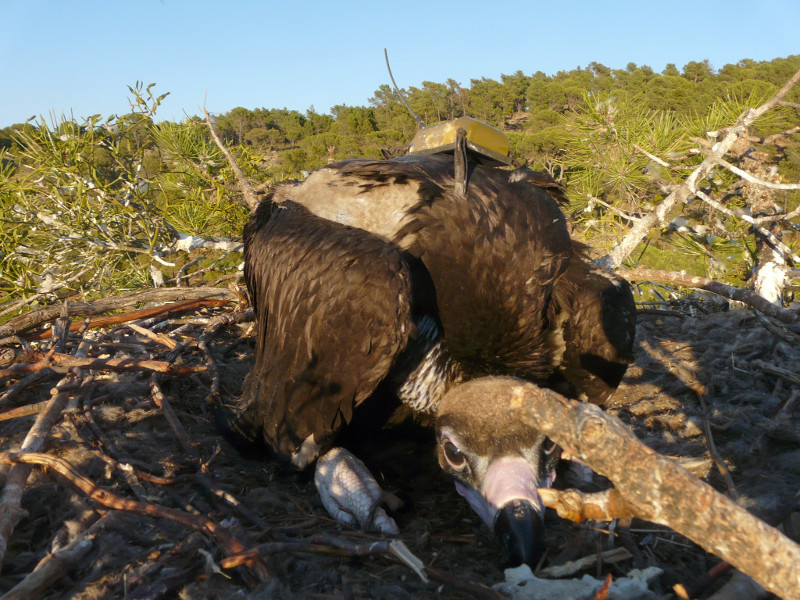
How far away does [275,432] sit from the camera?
2.45 metres

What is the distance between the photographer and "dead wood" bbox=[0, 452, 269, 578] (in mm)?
1611

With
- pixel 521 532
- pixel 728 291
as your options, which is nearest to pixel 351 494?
pixel 521 532

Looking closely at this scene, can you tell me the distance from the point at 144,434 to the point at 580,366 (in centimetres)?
218

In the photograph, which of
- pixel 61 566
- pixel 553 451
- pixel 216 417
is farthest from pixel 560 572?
pixel 216 417

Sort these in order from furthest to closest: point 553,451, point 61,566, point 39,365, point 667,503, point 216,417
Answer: point 216,417, point 39,365, point 553,451, point 61,566, point 667,503

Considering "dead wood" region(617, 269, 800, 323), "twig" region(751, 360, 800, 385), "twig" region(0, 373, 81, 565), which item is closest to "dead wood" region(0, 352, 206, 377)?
"twig" region(0, 373, 81, 565)

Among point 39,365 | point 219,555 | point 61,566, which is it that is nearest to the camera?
point 61,566

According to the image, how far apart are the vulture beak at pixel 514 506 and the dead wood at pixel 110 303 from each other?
2777mm

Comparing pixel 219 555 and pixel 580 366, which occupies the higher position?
pixel 580 366

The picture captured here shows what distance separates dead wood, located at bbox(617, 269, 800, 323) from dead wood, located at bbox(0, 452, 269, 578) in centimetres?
292

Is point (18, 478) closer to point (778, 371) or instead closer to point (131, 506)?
point (131, 506)

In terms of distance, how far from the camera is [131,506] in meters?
1.78

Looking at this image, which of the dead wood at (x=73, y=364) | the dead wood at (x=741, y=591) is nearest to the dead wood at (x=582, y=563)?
the dead wood at (x=741, y=591)

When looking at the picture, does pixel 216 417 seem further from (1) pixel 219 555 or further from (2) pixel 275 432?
(1) pixel 219 555
